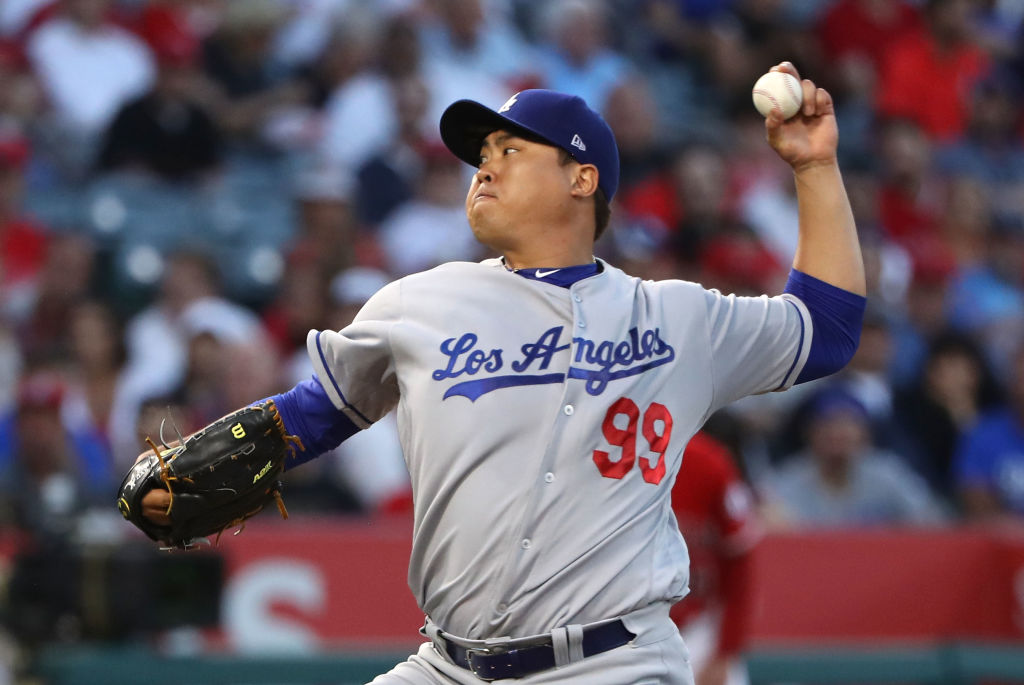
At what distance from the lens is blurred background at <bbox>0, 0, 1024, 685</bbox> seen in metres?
6.21

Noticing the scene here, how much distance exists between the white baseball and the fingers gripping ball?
136cm

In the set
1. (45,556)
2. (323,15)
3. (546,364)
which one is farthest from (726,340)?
(323,15)

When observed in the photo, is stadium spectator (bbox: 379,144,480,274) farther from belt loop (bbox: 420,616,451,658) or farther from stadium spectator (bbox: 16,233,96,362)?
belt loop (bbox: 420,616,451,658)

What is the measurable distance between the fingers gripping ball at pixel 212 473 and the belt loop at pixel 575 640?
2.47ft

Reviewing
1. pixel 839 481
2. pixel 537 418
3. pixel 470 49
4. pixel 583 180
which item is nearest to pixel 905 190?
pixel 470 49

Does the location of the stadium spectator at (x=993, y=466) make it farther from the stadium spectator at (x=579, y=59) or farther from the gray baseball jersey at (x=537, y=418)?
the gray baseball jersey at (x=537, y=418)

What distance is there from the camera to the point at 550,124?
3424 millimetres

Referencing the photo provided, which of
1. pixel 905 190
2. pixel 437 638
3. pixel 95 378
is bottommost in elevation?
pixel 437 638

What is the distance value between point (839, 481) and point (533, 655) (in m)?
5.00

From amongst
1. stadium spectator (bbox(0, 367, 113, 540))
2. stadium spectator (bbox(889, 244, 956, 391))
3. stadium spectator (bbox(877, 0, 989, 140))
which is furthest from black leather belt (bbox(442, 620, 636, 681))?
stadium spectator (bbox(877, 0, 989, 140))

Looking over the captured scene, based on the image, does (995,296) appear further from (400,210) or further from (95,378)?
(95,378)

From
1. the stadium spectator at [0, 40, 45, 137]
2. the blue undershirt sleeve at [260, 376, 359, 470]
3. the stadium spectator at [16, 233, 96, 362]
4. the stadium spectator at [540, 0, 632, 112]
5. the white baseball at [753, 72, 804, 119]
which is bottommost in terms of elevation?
the blue undershirt sleeve at [260, 376, 359, 470]

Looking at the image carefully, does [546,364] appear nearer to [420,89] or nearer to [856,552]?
[856,552]

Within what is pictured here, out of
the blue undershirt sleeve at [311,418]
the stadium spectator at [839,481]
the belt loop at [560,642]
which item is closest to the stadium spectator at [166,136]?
the stadium spectator at [839,481]
